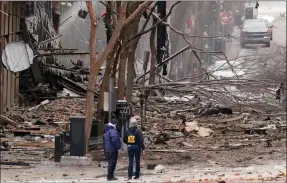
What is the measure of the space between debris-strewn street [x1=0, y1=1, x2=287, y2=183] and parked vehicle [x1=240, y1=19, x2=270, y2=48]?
531 inches

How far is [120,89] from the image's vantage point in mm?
18750

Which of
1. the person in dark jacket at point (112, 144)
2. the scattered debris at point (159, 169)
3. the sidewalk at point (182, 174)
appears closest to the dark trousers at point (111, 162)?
the person in dark jacket at point (112, 144)

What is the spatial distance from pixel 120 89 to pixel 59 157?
167 inches

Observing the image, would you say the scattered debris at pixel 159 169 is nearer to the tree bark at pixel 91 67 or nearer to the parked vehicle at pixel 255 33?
the tree bark at pixel 91 67

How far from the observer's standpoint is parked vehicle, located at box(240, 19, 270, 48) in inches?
1729

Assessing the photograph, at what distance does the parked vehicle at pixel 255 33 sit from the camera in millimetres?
43906

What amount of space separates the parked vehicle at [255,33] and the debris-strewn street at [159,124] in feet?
44.2

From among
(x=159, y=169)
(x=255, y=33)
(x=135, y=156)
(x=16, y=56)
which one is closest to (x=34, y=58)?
(x=16, y=56)

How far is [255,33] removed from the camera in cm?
4441

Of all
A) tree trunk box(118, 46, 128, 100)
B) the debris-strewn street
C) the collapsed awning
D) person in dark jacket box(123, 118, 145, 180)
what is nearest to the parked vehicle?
the debris-strewn street

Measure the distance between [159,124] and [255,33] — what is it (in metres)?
24.5

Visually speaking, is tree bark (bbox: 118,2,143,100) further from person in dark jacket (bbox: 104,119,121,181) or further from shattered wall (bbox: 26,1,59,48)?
shattered wall (bbox: 26,1,59,48)

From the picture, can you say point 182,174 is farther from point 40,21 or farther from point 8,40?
point 40,21

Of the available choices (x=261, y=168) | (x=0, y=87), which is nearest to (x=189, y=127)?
(x=261, y=168)
